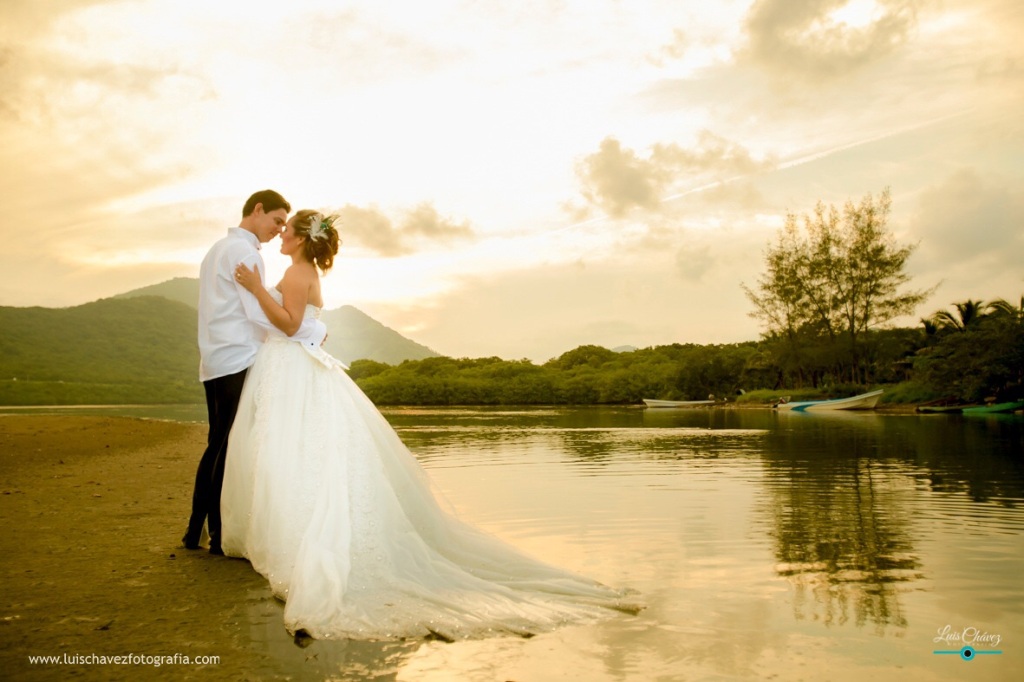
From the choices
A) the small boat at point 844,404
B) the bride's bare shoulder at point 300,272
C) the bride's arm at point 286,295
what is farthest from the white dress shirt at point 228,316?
the small boat at point 844,404

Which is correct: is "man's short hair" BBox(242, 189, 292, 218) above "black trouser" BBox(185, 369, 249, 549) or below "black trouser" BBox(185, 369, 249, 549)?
above

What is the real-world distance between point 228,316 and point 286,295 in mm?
587

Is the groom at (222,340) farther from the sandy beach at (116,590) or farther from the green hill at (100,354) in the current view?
the green hill at (100,354)

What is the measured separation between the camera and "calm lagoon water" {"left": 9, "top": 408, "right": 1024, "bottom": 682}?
373 cm

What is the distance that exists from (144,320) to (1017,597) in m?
176

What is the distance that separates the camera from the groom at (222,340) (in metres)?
5.81

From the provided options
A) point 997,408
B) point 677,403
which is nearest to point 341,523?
point 997,408

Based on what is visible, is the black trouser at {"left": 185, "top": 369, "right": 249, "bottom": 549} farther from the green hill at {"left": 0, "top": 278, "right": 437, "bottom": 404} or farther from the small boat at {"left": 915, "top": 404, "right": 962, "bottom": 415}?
the green hill at {"left": 0, "top": 278, "right": 437, "bottom": 404}

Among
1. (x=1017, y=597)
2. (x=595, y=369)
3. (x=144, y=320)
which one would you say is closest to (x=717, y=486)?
(x=1017, y=597)

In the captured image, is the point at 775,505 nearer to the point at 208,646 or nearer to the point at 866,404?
the point at 208,646

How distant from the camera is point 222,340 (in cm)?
584

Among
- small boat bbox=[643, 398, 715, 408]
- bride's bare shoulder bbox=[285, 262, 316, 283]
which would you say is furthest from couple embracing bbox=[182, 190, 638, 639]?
small boat bbox=[643, 398, 715, 408]

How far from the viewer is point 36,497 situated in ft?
29.7

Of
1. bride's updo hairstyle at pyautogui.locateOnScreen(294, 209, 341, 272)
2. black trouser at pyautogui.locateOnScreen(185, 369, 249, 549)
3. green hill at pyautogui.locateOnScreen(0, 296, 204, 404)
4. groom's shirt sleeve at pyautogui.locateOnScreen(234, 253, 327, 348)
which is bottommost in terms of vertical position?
black trouser at pyautogui.locateOnScreen(185, 369, 249, 549)
